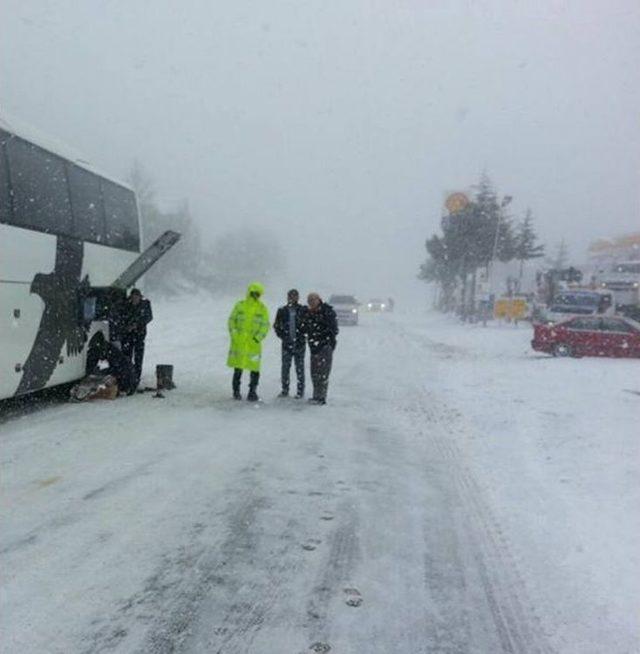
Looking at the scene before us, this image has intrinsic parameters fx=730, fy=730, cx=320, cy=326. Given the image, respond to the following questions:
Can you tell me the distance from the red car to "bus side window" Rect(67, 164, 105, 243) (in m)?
15.4

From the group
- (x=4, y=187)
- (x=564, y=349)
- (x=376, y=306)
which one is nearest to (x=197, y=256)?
(x=376, y=306)

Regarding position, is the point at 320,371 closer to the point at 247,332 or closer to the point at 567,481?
the point at 247,332

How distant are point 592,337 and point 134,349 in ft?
50.9

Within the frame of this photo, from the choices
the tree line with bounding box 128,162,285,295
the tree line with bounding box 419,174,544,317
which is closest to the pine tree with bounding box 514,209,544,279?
the tree line with bounding box 419,174,544,317

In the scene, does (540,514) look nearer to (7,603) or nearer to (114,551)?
(114,551)

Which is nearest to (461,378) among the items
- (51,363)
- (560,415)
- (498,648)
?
(560,415)

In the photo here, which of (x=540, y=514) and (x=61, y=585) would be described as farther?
(x=540, y=514)

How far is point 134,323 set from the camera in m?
12.1

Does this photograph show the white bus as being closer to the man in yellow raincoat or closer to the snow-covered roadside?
the man in yellow raincoat

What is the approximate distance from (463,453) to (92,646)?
19.2 ft

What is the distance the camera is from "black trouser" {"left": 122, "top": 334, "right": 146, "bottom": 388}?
12.2 meters

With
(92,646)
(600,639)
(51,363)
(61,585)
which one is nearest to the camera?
(92,646)

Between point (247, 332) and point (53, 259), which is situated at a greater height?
point (53, 259)

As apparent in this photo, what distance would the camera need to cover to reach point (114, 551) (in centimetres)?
474
